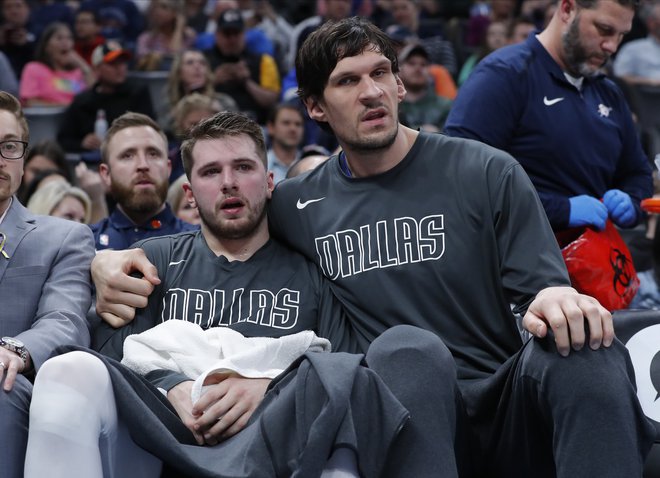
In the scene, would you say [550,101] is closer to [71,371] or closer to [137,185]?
[137,185]

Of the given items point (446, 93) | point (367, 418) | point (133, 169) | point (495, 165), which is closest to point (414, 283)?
point (495, 165)

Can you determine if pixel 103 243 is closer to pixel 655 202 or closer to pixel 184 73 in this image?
pixel 655 202

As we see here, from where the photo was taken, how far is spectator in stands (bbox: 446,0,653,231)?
11.2 feet

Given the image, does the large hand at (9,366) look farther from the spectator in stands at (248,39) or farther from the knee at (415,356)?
the spectator in stands at (248,39)

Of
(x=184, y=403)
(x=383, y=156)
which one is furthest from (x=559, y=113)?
(x=184, y=403)

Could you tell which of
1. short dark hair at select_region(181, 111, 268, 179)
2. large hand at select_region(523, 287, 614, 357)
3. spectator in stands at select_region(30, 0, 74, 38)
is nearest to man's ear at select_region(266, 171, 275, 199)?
short dark hair at select_region(181, 111, 268, 179)

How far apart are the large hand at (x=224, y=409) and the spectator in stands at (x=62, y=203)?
249 cm

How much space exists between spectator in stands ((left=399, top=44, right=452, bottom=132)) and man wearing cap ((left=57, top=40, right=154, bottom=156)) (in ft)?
5.75

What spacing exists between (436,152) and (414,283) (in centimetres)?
37

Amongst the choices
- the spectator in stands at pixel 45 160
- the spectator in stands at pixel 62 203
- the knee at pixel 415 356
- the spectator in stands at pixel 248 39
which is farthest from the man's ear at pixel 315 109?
the spectator in stands at pixel 248 39

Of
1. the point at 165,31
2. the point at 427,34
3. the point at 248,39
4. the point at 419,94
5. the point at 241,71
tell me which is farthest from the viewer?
the point at 427,34

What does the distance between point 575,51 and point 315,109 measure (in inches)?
44.8

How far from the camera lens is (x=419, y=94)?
6988 millimetres

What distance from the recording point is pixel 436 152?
272 cm
